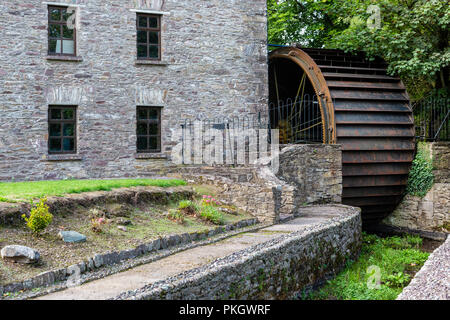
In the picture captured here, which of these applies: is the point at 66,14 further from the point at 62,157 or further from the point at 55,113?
the point at 62,157

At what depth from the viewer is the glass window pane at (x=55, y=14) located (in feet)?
42.4

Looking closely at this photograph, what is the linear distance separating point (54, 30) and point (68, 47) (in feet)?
1.68

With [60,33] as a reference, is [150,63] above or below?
below

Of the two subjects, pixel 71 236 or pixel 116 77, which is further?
pixel 116 77

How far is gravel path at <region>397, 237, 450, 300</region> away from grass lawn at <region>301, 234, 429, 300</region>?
3.37ft

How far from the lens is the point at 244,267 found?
20.4 ft

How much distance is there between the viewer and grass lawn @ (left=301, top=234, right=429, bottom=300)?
26.2ft

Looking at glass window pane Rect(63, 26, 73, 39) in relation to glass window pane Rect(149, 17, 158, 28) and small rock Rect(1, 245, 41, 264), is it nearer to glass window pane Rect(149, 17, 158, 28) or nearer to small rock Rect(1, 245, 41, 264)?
glass window pane Rect(149, 17, 158, 28)

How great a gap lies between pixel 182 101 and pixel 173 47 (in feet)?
4.78

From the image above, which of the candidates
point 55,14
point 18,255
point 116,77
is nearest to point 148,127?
point 116,77

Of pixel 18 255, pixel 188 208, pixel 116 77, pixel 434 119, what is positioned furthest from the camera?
pixel 434 119

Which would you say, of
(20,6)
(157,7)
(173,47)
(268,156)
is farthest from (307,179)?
(20,6)

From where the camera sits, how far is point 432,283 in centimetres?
598

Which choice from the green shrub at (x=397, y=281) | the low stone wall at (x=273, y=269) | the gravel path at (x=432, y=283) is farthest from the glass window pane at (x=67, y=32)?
the gravel path at (x=432, y=283)
